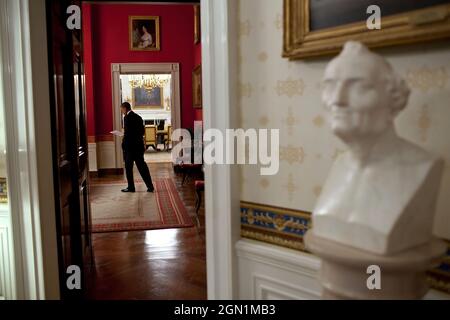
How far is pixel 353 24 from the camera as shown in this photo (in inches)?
55.7

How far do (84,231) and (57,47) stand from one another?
141cm

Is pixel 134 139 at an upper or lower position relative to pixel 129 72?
lower

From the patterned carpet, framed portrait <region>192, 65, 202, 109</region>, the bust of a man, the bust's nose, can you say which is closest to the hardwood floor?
the patterned carpet

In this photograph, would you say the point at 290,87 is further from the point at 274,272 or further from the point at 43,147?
the point at 43,147

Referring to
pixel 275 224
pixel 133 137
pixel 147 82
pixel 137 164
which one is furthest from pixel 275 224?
pixel 147 82

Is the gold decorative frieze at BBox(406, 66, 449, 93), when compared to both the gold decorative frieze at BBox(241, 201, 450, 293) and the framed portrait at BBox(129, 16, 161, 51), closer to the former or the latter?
the gold decorative frieze at BBox(241, 201, 450, 293)

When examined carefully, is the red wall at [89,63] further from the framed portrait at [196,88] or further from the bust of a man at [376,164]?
the bust of a man at [376,164]

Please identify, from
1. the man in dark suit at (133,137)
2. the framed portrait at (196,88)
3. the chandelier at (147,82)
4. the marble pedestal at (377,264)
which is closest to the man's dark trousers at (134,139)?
the man in dark suit at (133,137)

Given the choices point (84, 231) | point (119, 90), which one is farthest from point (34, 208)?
point (119, 90)

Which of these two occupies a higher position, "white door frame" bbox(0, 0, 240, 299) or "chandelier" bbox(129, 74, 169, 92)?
"chandelier" bbox(129, 74, 169, 92)

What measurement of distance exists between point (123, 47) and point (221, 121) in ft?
25.4

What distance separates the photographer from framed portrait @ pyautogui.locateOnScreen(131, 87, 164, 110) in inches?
608

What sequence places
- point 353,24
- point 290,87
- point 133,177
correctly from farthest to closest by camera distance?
point 133,177 < point 290,87 < point 353,24

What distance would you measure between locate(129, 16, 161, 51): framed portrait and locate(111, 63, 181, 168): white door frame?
0.37 metres
